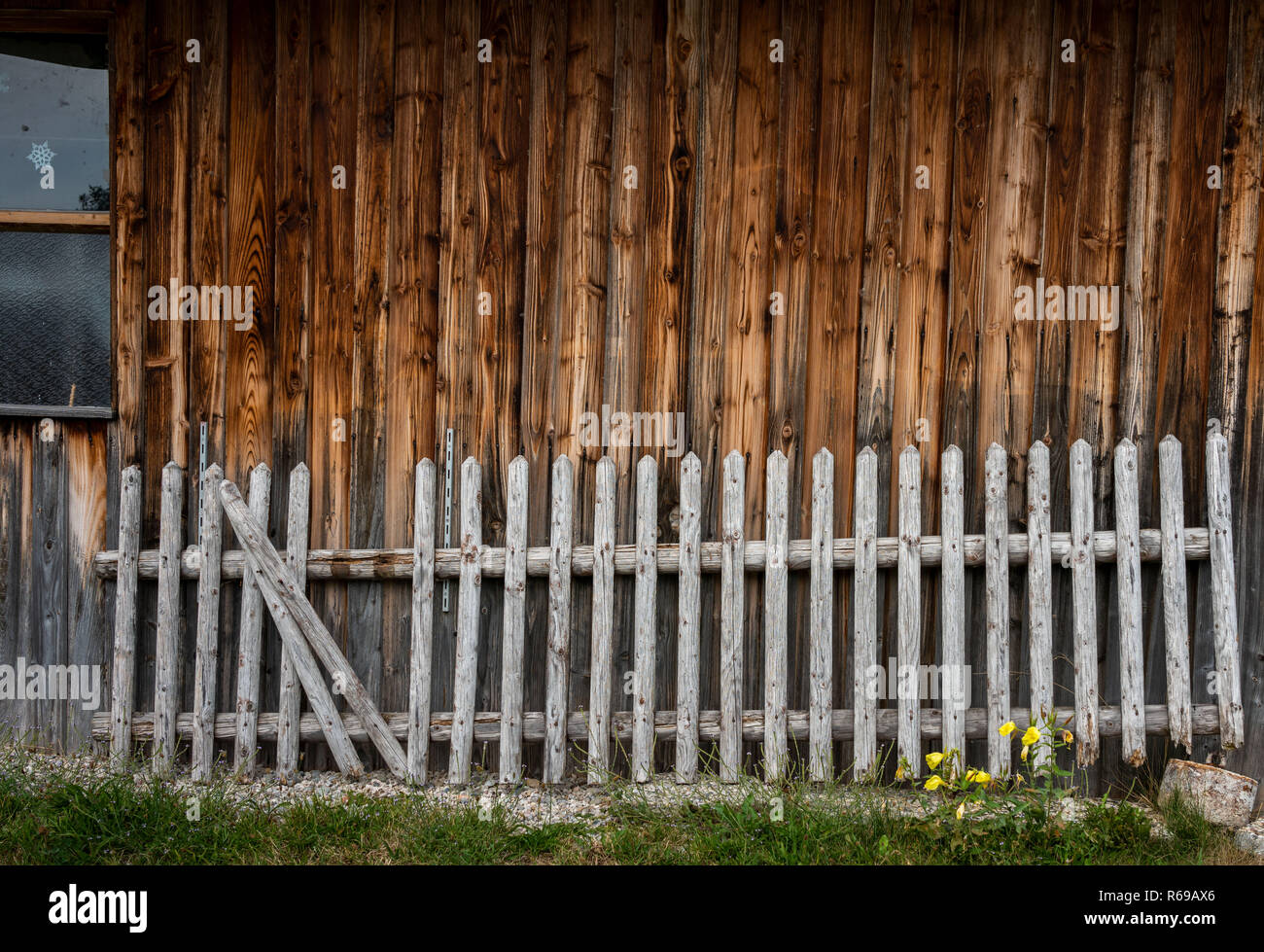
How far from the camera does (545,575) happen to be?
3.57 m

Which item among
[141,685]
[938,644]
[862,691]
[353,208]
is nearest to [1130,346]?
[938,644]

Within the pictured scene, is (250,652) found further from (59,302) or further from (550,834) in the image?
(59,302)

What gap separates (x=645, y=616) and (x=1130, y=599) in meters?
2.04

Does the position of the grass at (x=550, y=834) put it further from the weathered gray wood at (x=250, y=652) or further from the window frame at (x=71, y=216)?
the window frame at (x=71, y=216)

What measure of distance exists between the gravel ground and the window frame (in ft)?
4.94

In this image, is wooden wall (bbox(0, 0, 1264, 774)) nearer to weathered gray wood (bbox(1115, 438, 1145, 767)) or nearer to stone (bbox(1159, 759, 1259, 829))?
weathered gray wood (bbox(1115, 438, 1145, 767))

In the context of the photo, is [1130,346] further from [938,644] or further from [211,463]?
[211,463]

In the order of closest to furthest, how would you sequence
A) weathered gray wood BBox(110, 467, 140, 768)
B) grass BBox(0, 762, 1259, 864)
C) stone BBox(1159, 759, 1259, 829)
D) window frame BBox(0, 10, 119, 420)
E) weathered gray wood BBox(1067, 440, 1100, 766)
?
1. grass BBox(0, 762, 1259, 864)
2. stone BBox(1159, 759, 1259, 829)
3. weathered gray wood BBox(1067, 440, 1100, 766)
4. weathered gray wood BBox(110, 467, 140, 768)
5. window frame BBox(0, 10, 119, 420)

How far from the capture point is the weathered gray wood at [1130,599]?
3395 millimetres

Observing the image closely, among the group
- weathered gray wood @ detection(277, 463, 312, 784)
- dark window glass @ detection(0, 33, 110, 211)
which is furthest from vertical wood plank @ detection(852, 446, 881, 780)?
dark window glass @ detection(0, 33, 110, 211)

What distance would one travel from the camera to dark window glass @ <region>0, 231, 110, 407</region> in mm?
3721

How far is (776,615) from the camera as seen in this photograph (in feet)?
11.2

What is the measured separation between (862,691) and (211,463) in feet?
9.87

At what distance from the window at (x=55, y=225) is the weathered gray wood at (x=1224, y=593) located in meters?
4.94
